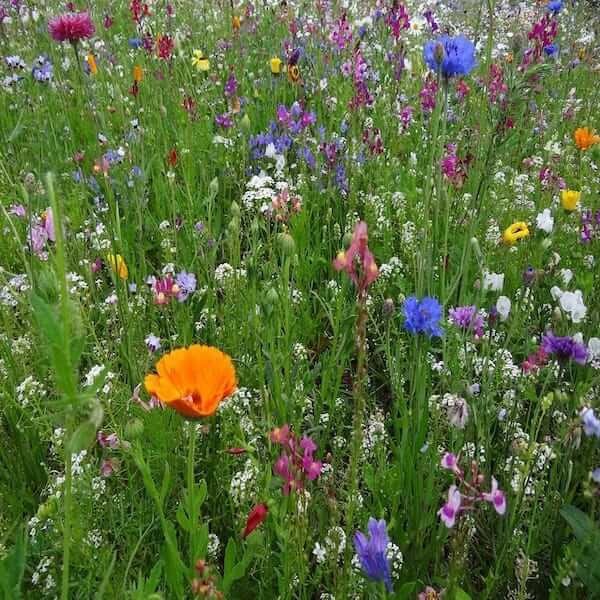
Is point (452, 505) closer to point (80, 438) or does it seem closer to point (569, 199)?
point (80, 438)

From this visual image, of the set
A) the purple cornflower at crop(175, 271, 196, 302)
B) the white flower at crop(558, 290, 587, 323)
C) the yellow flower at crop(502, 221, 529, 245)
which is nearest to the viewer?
the white flower at crop(558, 290, 587, 323)

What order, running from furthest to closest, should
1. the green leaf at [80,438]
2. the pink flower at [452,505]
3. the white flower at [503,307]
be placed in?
the white flower at [503,307] → the pink flower at [452,505] → the green leaf at [80,438]

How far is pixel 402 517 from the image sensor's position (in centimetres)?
132

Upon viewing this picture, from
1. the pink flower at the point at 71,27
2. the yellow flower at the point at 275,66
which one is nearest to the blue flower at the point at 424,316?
the pink flower at the point at 71,27

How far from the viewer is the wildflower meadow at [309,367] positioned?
99cm

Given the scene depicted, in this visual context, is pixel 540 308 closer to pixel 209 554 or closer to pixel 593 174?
pixel 209 554

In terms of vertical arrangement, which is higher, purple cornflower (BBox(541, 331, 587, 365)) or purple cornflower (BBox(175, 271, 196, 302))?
purple cornflower (BBox(175, 271, 196, 302))

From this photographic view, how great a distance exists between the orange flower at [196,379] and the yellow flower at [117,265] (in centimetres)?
61

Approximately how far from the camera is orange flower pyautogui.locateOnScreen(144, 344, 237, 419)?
960 mm

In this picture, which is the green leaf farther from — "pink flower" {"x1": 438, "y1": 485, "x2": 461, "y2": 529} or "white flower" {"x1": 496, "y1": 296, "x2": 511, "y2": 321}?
"white flower" {"x1": 496, "y1": 296, "x2": 511, "y2": 321}

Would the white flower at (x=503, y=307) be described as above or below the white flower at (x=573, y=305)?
above

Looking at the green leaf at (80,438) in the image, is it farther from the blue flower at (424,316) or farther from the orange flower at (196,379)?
the blue flower at (424,316)

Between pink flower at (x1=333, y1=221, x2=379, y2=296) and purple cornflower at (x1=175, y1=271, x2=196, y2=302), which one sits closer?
pink flower at (x1=333, y1=221, x2=379, y2=296)

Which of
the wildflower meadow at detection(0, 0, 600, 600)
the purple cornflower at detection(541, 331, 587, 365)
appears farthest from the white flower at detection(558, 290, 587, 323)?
the purple cornflower at detection(541, 331, 587, 365)
